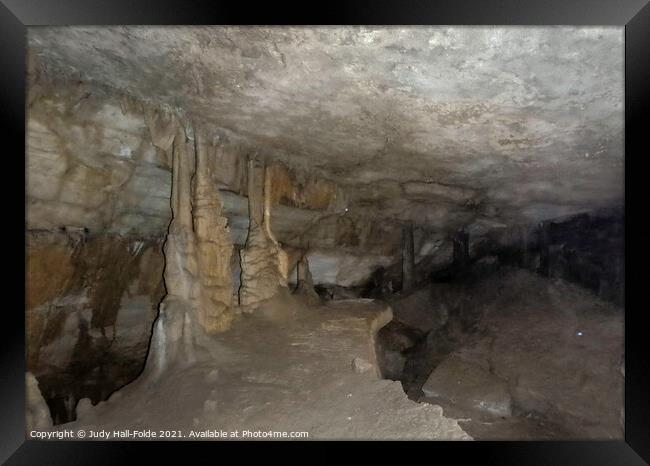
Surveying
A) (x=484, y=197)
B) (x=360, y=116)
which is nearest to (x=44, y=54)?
(x=360, y=116)

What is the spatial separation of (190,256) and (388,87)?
4053 millimetres

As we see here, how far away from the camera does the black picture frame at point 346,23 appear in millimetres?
2627

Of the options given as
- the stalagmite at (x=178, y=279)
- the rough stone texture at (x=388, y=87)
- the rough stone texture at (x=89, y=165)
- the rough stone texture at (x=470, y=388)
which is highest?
the rough stone texture at (x=388, y=87)

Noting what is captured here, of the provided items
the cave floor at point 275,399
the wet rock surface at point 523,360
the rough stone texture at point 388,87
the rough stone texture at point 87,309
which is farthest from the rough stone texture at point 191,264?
the wet rock surface at point 523,360

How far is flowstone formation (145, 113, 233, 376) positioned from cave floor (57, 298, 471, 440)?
36 centimetres

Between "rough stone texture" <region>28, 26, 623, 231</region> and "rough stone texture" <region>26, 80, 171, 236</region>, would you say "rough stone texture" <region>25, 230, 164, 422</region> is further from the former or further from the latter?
"rough stone texture" <region>28, 26, 623, 231</region>

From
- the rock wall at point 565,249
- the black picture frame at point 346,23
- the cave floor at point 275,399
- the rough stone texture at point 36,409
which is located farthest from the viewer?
the rock wall at point 565,249

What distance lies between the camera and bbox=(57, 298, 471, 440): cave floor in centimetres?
341

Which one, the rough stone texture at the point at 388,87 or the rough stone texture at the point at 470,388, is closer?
the rough stone texture at the point at 388,87

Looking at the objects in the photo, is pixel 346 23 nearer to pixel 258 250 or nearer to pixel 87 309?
pixel 258 250

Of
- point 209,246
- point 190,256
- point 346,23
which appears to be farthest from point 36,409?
point 346,23

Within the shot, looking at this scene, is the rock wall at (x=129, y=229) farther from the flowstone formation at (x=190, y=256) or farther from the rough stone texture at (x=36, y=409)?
the rough stone texture at (x=36, y=409)

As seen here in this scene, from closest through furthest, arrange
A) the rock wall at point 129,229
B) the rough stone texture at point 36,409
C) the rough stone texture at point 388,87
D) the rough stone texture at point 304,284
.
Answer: the rough stone texture at point 36,409
the rough stone texture at point 388,87
the rock wall at point 129,229
the rough stone texture at point 304,284

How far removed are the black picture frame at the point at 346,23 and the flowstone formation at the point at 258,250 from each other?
4.82 metres
